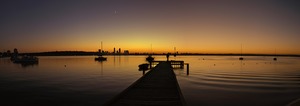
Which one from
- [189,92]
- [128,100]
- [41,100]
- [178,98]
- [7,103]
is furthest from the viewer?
[189,92]

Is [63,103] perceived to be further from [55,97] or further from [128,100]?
[128,100]

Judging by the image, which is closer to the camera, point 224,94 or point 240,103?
point 240,103

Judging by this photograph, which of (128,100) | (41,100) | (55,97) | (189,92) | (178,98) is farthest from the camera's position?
(189,92)

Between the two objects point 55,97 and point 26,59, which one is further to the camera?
point 26,59

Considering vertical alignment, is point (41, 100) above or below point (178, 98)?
below

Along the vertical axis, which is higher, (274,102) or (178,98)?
(178,98)

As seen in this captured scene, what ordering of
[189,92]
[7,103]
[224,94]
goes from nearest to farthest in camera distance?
1. [7,103]
2. [224,94]
3. [189,92]

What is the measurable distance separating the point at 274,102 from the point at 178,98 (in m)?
9.04

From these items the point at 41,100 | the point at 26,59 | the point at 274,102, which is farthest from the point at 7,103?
the point at 26,59

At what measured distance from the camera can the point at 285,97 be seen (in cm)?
1638

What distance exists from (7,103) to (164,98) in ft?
38.1

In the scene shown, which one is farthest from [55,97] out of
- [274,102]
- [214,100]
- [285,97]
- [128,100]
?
[285,97]

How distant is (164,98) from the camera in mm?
10547

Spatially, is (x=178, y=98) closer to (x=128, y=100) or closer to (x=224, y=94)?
(x=128, y=100)
